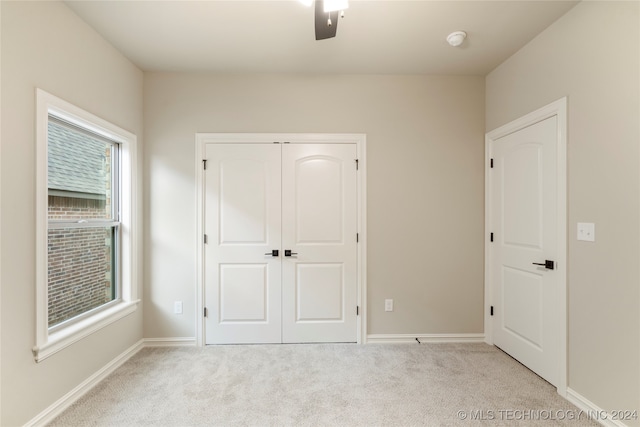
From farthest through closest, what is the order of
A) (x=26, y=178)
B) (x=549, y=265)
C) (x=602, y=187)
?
(x=549, y=265)
(x=602, y=187)
(x=26, y=178)

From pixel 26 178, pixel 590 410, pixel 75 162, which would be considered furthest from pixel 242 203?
pixel 590 410

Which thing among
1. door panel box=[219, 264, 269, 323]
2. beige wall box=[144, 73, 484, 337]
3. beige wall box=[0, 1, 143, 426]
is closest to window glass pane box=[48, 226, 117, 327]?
beige wall box=[0, 1, 143, 426]

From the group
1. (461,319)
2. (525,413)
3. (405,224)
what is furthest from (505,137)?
(525,413)

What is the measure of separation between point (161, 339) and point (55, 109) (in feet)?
7.00

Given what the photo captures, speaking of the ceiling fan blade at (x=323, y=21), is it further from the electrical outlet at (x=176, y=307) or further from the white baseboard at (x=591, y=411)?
the white baseboard at (x=591, y=411)

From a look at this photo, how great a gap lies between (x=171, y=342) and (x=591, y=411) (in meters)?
3.33

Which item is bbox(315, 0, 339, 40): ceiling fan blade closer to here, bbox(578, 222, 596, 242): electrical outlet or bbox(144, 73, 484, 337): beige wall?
bbox(144, 73, 484, 337): beige wall

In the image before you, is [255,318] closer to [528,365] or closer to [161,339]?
[161,339]

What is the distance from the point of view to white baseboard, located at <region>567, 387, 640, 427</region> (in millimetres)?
1657

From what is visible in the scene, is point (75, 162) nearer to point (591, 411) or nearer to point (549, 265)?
point (549, 265)

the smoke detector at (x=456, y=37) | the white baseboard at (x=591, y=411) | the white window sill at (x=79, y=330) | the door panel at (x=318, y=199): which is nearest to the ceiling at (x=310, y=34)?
the smoke detector at (x=456, y=37)

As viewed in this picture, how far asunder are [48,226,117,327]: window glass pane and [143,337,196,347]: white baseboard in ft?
1.89

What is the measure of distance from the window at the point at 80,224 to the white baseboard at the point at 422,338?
2364 millimetres

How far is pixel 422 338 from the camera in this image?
2814 mm
